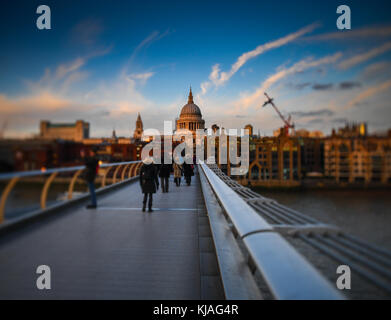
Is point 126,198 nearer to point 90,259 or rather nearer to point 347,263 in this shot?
point 90,259

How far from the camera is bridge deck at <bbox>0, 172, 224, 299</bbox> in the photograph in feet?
8.92

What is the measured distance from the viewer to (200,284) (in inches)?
112

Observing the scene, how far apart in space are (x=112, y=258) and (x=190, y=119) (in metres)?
99.7

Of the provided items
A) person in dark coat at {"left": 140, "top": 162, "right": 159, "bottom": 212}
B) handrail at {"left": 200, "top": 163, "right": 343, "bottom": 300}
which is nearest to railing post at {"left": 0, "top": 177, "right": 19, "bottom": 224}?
person in dark coat at {"left": 140, "top": 162, "right": 159, "bottom": 212}

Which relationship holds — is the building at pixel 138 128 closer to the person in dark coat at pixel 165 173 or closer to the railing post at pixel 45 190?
the person in dark coat at pixel 165 173

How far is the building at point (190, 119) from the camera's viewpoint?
99.8 meters

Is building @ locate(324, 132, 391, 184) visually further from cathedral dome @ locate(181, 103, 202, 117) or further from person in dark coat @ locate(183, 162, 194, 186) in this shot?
cathedral dome @ locate(181, 103, 202, 117)

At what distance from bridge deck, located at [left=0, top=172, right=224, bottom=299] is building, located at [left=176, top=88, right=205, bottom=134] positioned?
299ft

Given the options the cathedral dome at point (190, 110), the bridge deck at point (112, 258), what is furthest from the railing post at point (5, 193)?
the cathedral dome at point (190, 110)

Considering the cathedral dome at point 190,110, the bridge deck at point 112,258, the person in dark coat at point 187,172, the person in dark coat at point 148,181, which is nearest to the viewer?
the bridge deck at point 112,258

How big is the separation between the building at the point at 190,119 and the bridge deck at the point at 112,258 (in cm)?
9101

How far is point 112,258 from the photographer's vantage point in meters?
3.61

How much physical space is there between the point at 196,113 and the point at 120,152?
2869 cm
